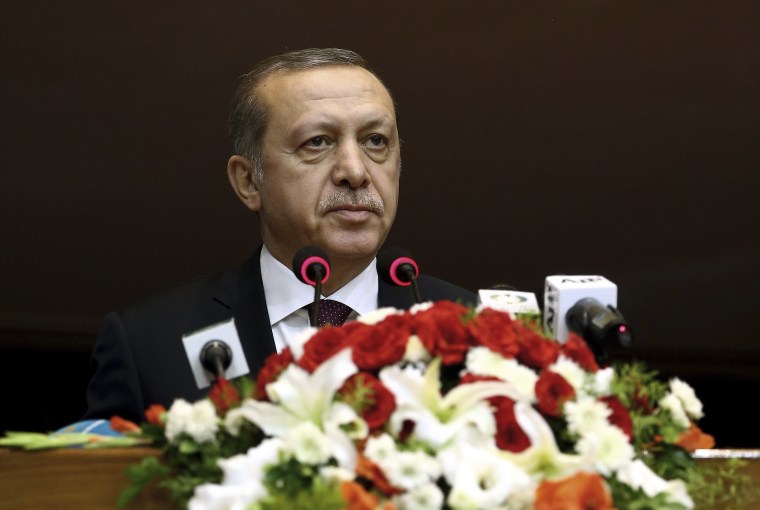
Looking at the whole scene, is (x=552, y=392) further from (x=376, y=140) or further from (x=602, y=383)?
(x=376, y=140)

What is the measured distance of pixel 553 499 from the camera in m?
1.13

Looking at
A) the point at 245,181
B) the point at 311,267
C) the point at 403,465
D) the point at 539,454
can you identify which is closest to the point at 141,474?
the point at 403,465

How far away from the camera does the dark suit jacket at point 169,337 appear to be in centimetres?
226

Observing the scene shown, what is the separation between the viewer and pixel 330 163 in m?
2.37

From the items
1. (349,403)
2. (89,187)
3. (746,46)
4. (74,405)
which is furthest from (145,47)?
(349,403)

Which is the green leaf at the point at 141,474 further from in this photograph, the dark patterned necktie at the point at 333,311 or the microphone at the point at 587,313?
the dark patterned necktie at the point at 333,311

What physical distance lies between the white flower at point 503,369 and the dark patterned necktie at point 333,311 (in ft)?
3.69

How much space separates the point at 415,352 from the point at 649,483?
0.88ft

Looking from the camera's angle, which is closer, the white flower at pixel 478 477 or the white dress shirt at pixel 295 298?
the white flower at pixel 478 477

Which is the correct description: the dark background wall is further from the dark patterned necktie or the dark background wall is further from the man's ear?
the dark patterned necktie

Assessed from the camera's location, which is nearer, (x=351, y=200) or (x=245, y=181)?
(x=351, y=200)

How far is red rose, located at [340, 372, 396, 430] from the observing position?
1.18 meters

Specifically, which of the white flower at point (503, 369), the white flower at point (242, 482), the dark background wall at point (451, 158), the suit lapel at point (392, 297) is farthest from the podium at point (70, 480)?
the dark background wall at point (451, 158)

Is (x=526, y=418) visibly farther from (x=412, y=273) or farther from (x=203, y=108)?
(x=203, y=108)
